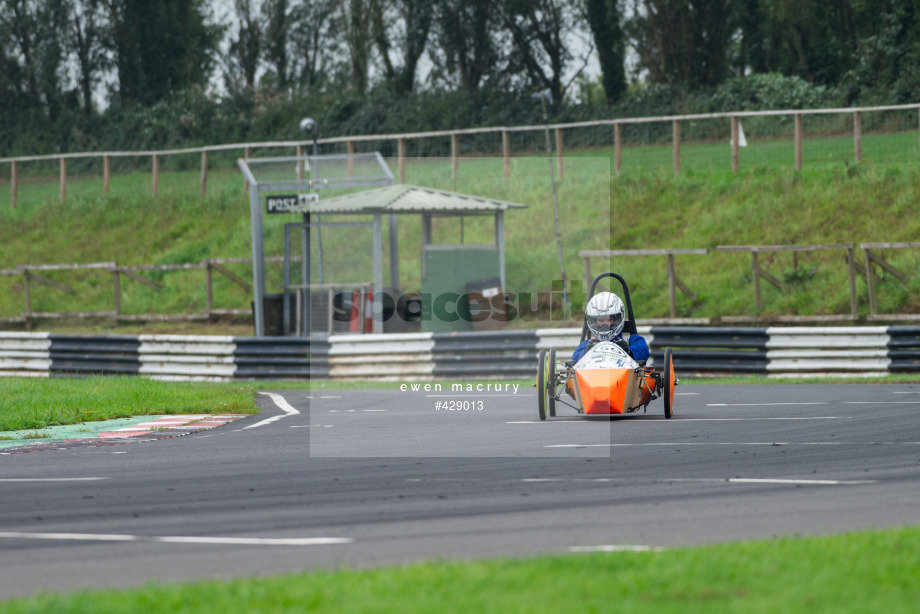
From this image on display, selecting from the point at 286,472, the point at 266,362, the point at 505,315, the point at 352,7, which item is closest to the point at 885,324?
the point at 505,315

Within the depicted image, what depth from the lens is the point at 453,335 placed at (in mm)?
20000

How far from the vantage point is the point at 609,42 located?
4775 centimetres

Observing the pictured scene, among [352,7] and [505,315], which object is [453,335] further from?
[352,7]

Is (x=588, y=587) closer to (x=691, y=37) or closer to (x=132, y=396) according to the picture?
(x=132, y=396)

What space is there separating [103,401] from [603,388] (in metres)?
6.80

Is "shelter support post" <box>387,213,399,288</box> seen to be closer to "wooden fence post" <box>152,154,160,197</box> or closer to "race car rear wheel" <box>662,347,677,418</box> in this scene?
"race car rear wheel" <box>662,347,677,418</box>

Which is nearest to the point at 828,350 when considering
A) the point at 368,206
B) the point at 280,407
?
the point at 368,206

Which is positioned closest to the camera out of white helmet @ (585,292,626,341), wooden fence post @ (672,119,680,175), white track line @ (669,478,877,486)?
white track line @ (669,478,877,486)

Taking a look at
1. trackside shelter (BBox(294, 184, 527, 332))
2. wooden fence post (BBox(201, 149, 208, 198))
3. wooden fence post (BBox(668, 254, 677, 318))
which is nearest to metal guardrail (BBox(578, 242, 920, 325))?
wooden fence post (BBox(668, 254, 677, 318))

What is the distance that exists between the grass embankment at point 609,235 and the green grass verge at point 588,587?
16.9m

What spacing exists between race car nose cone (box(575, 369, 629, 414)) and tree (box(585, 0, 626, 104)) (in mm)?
36035

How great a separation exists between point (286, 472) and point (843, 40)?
40628 mm

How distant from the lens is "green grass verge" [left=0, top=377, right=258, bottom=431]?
46.4 feet

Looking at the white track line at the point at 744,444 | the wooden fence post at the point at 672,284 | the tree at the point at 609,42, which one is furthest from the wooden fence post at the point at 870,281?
the tree at the point at 609,42
